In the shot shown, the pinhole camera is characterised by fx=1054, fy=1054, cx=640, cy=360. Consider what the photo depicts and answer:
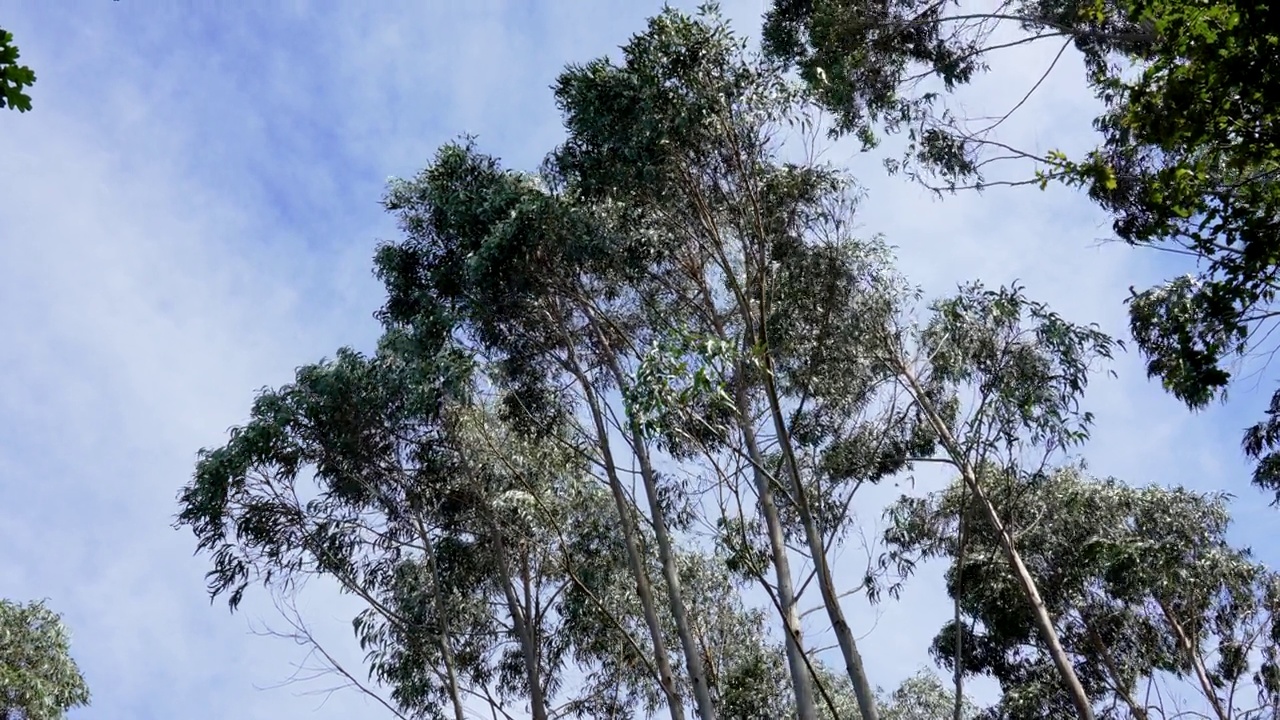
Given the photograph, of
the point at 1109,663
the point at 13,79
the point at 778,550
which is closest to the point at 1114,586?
the point at 1109,663

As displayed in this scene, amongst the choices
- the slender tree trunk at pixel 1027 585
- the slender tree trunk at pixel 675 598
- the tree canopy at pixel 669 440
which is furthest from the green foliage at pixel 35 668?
the slender tree trunk at pixel 1027 585

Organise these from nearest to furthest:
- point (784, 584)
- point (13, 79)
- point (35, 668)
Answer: point (13, 79), point (784, 584), point (35, 668)

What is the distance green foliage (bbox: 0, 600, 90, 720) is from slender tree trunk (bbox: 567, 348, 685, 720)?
11.4 metres

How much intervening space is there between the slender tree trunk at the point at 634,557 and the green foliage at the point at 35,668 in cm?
1143

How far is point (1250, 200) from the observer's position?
408cm

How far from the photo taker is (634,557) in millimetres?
11266

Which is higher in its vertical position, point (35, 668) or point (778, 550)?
point (35, 668)

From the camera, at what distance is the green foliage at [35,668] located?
17.2 meters

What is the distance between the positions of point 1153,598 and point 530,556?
9483 millimetres

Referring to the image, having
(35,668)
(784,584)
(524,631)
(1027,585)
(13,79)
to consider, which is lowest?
(13,79)

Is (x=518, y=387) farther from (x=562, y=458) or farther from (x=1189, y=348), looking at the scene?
(x=1189, y=348)

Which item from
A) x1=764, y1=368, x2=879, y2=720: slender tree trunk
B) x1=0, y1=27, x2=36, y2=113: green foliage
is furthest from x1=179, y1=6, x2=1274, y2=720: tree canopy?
x1=0, y1=27, x2=36, y2=113: green foliage

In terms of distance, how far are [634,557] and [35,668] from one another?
41.1 ft

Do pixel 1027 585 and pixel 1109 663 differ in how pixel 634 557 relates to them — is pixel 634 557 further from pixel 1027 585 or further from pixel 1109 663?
pixel 1109 663
